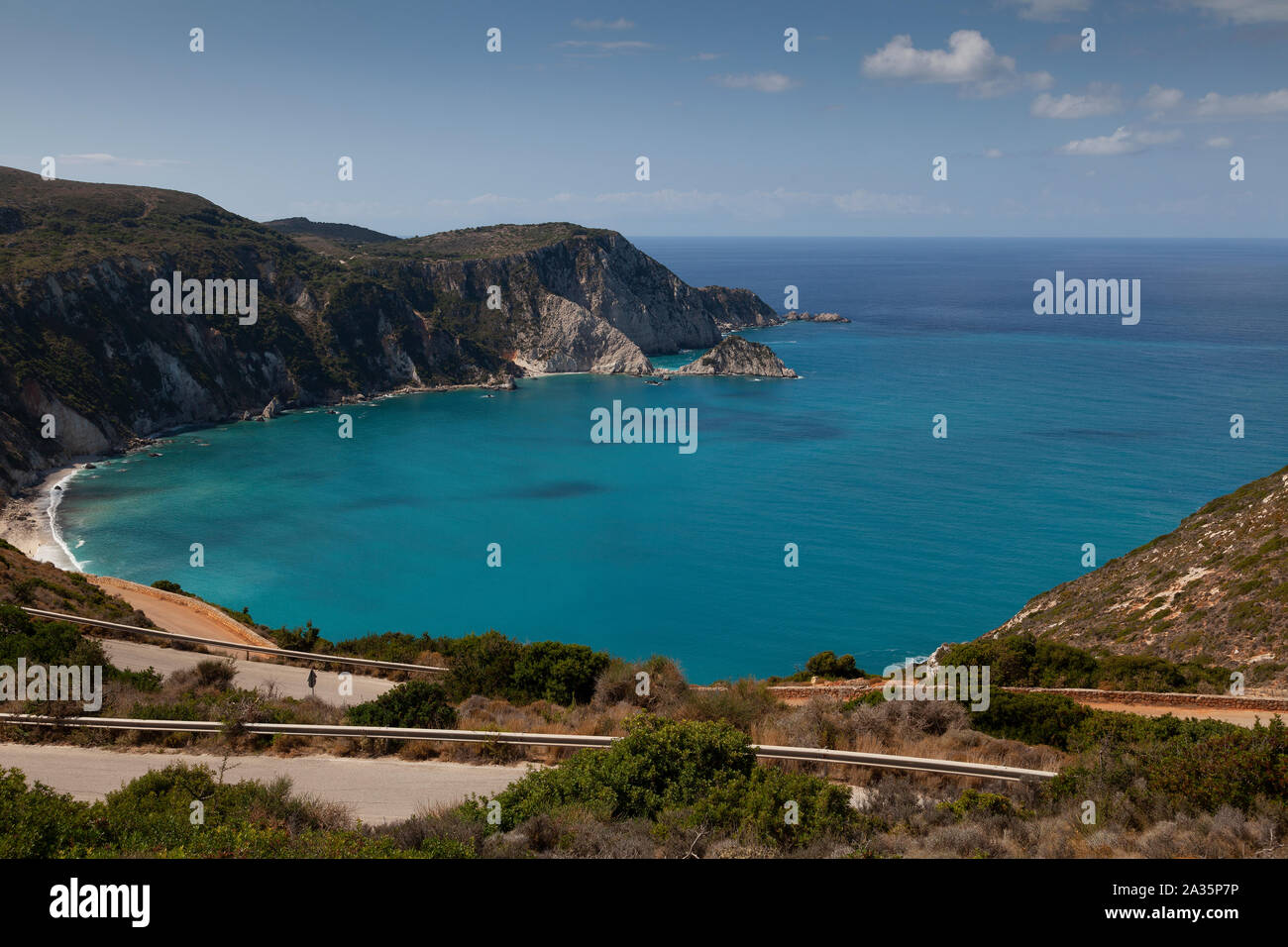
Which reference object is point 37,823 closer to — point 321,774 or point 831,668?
point 321,774

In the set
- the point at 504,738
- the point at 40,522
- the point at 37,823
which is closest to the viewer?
the point at 37,823

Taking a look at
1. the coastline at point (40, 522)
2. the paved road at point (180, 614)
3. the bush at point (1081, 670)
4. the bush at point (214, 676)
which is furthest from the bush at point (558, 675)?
the coastline at point (40, 522)

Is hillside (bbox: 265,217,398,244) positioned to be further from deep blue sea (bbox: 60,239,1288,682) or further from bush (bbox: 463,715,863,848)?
bush (bbox: 463,715,863,848)

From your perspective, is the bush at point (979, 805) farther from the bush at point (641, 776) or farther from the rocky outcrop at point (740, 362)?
the rocky outcrop at point (740, 362)

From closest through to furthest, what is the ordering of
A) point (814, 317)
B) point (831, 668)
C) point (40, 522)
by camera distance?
1. point (831, 668)
2. point (40, 522)
3. point (814, 317)

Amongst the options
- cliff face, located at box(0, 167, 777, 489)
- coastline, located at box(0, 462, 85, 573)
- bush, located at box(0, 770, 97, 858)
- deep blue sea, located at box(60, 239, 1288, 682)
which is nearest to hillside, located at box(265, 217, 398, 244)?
cliff face, located at box(0, 167, 777, 489)

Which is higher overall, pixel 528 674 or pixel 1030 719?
pixel 1030 719

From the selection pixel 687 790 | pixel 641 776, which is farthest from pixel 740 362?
pixel 687 790
